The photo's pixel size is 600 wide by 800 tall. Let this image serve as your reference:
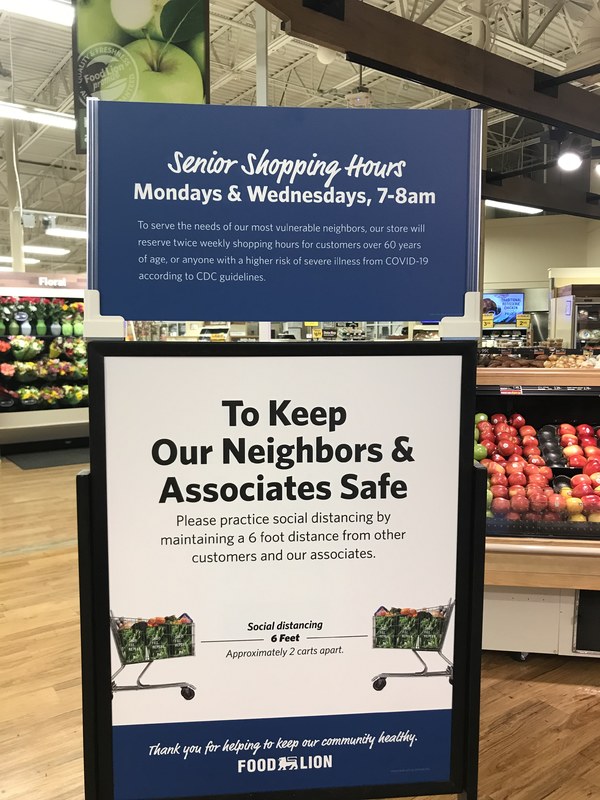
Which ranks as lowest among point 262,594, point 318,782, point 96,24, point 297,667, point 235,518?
point 318,782

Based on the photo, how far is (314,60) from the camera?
33.7ft

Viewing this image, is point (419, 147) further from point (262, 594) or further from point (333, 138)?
point (262, 594)

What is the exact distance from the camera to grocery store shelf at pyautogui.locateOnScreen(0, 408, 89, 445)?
27.3 ft

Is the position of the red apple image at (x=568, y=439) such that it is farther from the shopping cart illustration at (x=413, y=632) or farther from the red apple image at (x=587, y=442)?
the shopping cart illustration at (x=413, y=632)

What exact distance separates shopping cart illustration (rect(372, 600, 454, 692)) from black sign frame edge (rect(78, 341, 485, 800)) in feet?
0.12

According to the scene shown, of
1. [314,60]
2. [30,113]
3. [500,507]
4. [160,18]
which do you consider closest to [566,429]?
[500,507]

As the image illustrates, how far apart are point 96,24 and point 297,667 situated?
3.14 m

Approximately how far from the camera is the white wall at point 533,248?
15633 mm

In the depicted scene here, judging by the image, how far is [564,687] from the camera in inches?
108

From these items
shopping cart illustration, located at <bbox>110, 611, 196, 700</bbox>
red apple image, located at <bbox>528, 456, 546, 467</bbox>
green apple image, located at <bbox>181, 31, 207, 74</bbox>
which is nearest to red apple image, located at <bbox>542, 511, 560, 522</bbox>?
red apple image, located at <bbox>528, 456, 546, 467</bbox>

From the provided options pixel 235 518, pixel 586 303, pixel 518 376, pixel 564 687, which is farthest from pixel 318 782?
pixel 586 303

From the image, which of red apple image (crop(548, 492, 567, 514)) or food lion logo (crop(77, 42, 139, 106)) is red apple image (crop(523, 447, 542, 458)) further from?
food lion logo (crop(77, 42, 139, 106))

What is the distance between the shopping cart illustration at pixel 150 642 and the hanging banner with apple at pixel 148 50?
100 inches

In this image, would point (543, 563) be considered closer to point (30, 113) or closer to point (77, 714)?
point (77, 714)
